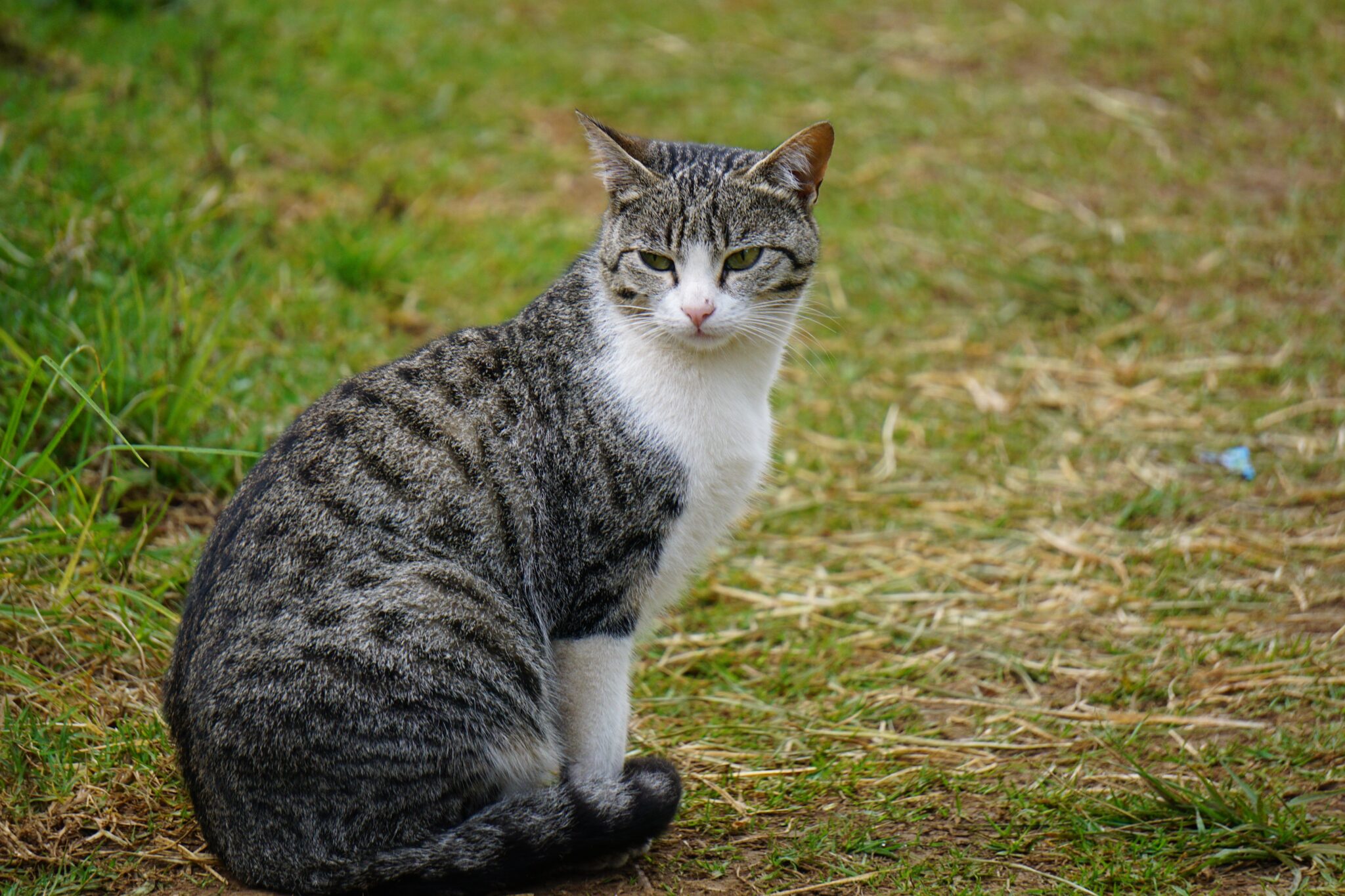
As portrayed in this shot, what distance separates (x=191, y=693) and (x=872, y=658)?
2267 millimetres

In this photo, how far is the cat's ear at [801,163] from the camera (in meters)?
3.26

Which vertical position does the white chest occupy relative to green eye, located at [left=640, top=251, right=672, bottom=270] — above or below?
below

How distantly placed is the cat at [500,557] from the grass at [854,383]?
0.34m

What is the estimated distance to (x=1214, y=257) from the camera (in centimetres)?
651

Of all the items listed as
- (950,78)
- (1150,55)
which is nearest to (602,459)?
(950,78)

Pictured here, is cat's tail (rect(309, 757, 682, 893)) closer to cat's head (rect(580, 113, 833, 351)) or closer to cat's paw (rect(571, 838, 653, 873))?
cat's paw (rect(571, 838, 653, 873))

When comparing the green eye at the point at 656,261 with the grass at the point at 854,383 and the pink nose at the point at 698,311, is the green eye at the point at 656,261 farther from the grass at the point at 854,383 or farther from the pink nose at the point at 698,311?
the grass at the point at 854,383

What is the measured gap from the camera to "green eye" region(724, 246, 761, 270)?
3299 millimetres

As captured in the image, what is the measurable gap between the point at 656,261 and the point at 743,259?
0.82ft

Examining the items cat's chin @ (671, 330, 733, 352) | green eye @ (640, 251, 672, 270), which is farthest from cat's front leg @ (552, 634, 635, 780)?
green eye @ (640, 251, 672, 270)

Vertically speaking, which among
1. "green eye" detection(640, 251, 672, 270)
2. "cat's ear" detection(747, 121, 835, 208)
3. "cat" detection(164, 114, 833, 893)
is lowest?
"cat" detection(164, 114, 833, 893)

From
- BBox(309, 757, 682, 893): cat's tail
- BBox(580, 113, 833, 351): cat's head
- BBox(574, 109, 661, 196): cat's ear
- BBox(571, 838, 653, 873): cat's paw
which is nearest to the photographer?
BBox(309, 757, 682, 893): cat's tail

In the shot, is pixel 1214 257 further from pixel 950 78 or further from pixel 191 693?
pixel 191 693

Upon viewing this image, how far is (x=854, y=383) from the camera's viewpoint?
5.84 meters
